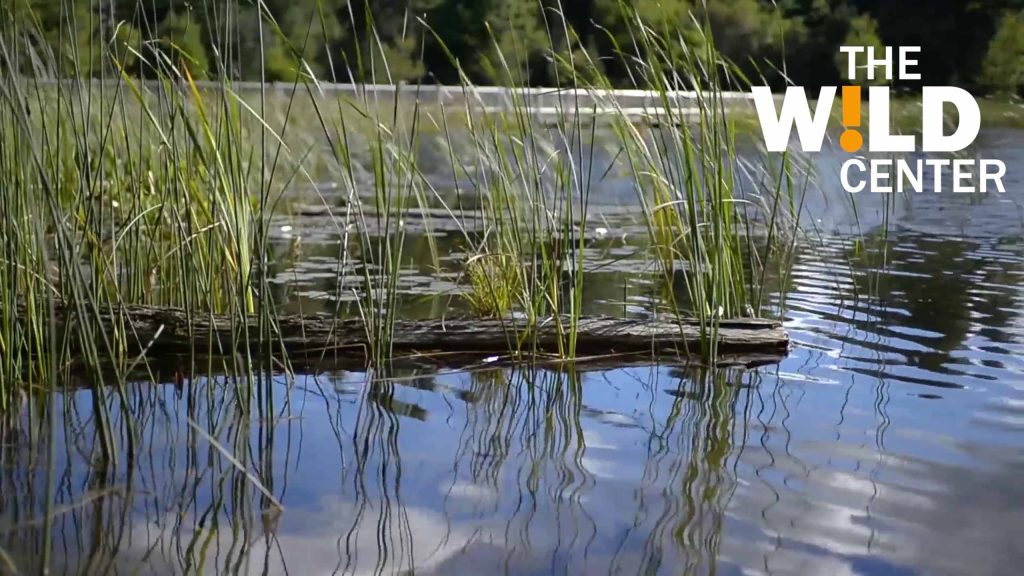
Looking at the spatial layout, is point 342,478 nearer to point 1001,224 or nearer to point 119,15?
point 1001,224

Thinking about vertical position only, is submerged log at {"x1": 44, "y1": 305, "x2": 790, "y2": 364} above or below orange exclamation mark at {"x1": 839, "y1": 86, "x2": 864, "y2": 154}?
below

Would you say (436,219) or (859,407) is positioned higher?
(436,219)

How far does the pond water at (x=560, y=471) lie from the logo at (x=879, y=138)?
2.94ft

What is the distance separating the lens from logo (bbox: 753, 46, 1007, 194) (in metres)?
3.63

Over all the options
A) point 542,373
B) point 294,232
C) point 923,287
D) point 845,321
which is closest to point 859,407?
point 542,373

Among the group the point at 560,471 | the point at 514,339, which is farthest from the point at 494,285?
the point at 560,471

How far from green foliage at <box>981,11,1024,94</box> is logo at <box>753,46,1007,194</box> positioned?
17.8ft

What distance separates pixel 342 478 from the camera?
173 centimetres

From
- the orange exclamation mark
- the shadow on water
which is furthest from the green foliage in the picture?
the shadow on water

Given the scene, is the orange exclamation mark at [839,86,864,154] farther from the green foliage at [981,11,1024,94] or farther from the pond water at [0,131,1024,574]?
the green foliage at [981,11,1024,94]

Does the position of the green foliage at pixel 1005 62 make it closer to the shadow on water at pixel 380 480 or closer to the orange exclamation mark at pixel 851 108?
the orange exclamation mark at pixel 851 108

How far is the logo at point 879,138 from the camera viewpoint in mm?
3631

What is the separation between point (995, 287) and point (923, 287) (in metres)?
0.22

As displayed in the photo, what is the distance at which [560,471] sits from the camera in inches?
69.6
